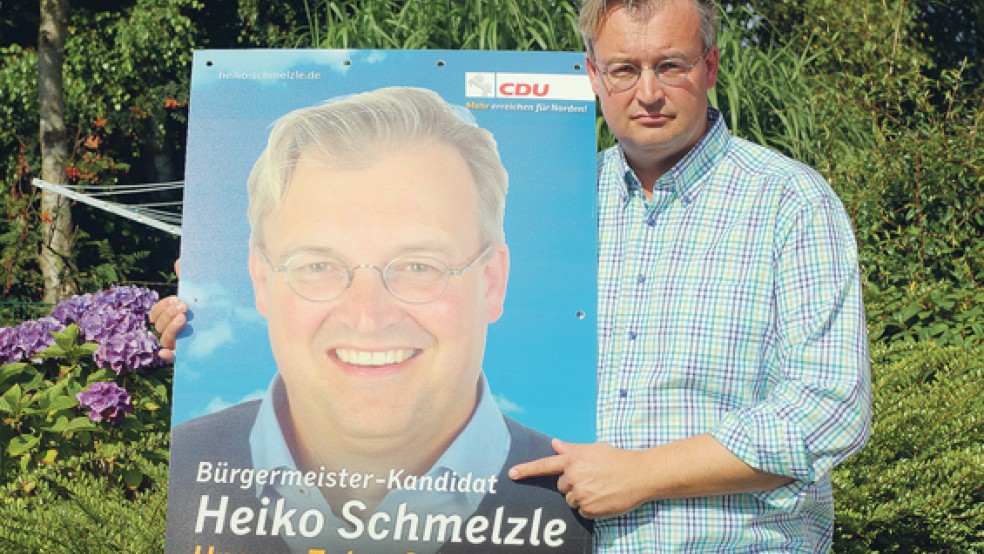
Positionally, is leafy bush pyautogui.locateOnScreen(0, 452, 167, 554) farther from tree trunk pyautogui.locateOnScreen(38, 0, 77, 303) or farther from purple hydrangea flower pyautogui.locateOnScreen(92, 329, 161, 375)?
tree trunk pyautogui.locateOnScreen(38, 0, 77, 303)

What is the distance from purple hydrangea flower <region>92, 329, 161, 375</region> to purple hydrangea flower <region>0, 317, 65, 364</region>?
12.9 inches

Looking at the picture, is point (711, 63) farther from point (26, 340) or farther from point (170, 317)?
point (26, 340)

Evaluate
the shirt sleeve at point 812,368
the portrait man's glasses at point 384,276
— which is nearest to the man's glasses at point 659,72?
the shirt sleeve at point 812,368

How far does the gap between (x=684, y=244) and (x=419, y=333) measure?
58cm

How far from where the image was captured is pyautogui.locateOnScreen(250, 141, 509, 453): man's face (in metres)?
2.21

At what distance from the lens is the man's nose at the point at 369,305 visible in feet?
7.23

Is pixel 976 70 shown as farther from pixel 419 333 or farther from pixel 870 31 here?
pixel 419 333

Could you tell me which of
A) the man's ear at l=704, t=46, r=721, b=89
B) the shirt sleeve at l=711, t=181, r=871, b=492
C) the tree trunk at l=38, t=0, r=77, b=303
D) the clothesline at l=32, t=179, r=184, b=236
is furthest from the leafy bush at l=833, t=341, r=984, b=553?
the tree trunk at l=38, t=0, r=77, b=303

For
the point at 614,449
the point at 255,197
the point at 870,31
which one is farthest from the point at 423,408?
the point at 870,31

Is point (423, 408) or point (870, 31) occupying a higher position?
point (870, 31)

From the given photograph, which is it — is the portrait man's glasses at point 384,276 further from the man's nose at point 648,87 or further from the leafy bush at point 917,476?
the leafy bush at point 917,476

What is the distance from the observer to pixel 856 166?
231 inches

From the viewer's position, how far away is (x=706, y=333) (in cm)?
201

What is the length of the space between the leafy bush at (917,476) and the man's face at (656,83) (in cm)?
166
